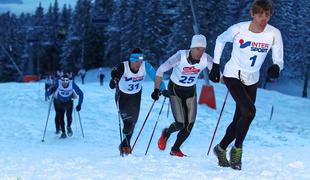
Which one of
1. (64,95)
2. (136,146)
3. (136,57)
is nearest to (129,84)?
(136,57)

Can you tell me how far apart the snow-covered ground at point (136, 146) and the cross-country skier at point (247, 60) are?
70 centimetres

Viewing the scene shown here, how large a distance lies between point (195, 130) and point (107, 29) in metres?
57.0

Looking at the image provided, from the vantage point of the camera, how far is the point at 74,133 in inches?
619

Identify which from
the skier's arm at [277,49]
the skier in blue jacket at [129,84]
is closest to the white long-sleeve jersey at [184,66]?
the skier in blue jacket at [129,84]

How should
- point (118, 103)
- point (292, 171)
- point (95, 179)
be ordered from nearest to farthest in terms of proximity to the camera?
point (95, 179)
point (292, 171)
point (118, 103)

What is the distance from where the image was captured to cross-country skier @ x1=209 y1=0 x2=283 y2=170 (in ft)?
19.3

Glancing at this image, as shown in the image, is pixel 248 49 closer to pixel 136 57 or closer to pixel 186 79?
pixel 186 79

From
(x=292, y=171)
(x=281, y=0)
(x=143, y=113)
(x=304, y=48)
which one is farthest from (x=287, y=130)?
(x=304, y=48)

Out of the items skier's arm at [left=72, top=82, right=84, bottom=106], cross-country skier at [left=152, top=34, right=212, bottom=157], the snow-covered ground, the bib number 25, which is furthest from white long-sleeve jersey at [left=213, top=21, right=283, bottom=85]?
skier's arm at [left=72, top=82, right=84, bottom=106]

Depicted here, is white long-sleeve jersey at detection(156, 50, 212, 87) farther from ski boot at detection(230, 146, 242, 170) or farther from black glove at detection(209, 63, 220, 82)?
ski boot at detection(230, 146, 242, 170)

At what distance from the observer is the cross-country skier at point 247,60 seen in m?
5.88

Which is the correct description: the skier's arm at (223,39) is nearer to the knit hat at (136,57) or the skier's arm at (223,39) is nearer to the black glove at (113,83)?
the knit hat at (136,57)

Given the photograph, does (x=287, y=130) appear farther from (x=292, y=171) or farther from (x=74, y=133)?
(x=292, y=171)

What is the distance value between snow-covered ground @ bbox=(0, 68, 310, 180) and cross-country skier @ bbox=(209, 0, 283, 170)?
70 centimetres
